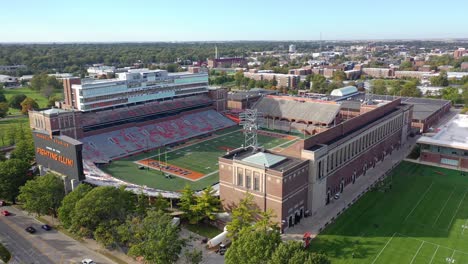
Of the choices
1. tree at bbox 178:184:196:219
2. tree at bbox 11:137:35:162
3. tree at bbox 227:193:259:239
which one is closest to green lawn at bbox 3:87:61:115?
tree at bbox 11:137:35:162

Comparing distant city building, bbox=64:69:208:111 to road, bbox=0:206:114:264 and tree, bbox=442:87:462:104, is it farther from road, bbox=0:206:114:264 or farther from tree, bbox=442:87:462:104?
tree, bbox=442:87:462:104

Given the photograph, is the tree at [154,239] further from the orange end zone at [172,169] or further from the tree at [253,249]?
the orange end zone at [172,169]

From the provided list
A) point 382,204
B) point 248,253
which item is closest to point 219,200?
point 248,253

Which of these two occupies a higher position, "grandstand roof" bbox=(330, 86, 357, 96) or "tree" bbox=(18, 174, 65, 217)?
"grandstand roof" bbox=(330, 86, 357, 96)

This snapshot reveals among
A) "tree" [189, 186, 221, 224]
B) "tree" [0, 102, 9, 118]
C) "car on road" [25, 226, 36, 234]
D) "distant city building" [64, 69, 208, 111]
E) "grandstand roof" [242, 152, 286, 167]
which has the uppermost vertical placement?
"distant city building" [64, 69, 208, 111]

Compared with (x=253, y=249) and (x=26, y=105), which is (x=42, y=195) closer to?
(x=253, y=249)

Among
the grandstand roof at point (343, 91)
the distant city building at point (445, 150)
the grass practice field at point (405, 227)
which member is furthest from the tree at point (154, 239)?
the grandstand roof at point (343, 91)

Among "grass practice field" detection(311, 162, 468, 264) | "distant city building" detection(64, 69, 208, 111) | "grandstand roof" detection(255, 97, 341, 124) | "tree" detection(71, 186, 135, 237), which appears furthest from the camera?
"grandstand roof" detection(255, 97, 341, 124)

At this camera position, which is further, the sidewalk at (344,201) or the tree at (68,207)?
the sidewalk at (344,201)
